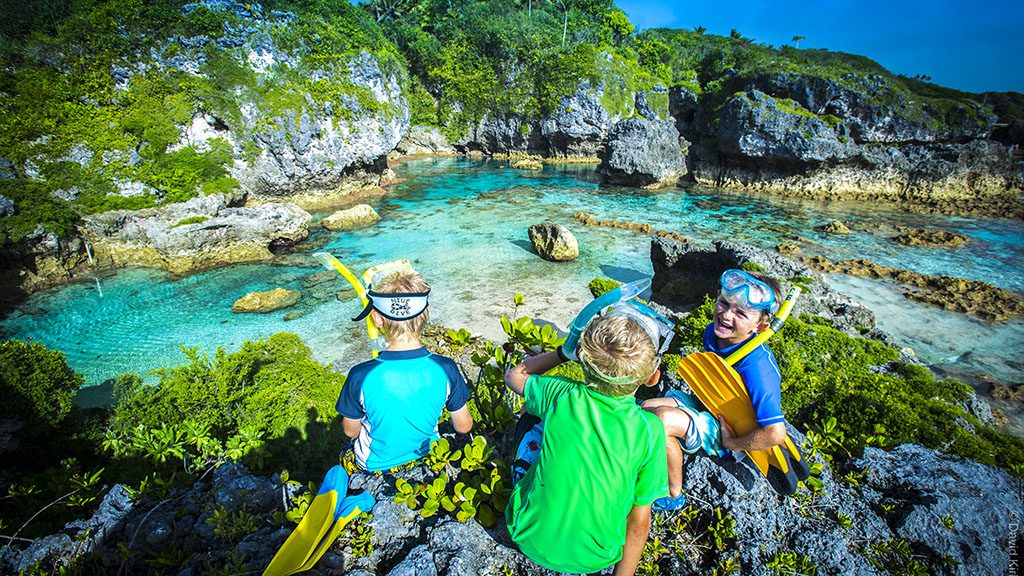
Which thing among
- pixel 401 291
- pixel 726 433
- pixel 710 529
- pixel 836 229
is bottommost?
pixel 836 229

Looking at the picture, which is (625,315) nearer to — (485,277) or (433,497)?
(433,497)

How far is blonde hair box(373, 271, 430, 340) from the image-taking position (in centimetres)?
296

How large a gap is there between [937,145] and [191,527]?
48.7 m

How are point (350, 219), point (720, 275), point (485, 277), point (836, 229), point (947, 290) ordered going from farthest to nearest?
point (836, 229) → point (350, 219) → point (485, 277) → point (947, 290) → point (720, 275)

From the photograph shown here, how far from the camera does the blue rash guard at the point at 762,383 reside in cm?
296

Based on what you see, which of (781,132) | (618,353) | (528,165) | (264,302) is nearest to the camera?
(618,353)

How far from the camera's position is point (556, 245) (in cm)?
1645

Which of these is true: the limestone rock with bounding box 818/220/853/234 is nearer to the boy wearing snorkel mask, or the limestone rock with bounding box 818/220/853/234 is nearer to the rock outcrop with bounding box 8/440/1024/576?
the rock outcrop with bounding box 8/440/1024/576

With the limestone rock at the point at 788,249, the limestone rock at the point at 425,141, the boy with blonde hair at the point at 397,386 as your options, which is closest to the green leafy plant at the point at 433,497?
the boy with blonde hair at the point at 397,386

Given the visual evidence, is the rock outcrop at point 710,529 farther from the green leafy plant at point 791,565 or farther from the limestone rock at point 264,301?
the limestone rock at point 264,301

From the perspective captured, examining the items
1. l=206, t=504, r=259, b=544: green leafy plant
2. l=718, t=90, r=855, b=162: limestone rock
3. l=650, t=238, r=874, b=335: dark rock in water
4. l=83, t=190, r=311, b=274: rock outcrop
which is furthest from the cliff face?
l=718, t=90, r=855, b=162: limestone rock

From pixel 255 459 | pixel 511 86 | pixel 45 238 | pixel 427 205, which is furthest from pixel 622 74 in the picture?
pixel 255 459

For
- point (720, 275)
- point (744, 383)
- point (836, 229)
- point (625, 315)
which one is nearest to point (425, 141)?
point (836, 229)

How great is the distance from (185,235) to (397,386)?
17.8 meters
